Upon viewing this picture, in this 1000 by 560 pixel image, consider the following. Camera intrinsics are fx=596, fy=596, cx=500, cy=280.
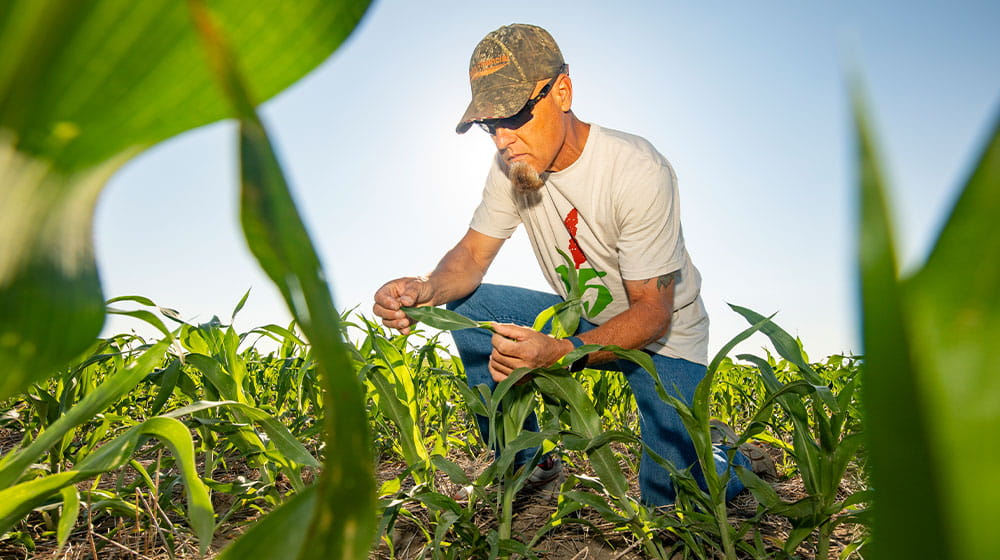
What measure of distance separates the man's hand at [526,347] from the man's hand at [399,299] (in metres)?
0.44

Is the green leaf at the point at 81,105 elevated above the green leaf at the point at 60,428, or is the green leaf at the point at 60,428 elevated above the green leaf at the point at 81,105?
the green leaf at the point at 81,105

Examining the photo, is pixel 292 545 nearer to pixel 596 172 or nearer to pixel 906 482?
pixel 906 482

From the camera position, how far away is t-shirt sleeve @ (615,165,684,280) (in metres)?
1.82

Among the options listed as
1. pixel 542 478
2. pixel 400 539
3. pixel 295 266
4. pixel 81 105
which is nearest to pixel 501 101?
pixel 542 478

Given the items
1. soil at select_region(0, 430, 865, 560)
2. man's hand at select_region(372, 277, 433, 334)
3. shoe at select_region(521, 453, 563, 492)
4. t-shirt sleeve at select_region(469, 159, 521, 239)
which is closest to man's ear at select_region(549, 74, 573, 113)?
t-shirt sleeve at select_region(469, 159, 521, 239)

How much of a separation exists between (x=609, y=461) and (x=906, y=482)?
1.15m

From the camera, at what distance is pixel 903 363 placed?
0.32ft

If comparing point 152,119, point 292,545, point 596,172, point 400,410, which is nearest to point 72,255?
point 152,119

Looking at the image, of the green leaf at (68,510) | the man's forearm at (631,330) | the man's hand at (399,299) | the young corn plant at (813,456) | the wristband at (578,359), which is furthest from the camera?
the man's hand at (399,299)

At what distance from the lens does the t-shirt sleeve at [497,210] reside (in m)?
2.39

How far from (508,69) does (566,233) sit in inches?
25.0

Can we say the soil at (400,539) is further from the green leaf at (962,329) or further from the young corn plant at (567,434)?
the green leaf at (962,329)

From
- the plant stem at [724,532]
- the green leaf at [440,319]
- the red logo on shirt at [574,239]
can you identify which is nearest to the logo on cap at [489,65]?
the red logo on shirt at [574,239]

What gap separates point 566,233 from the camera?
2.29m
